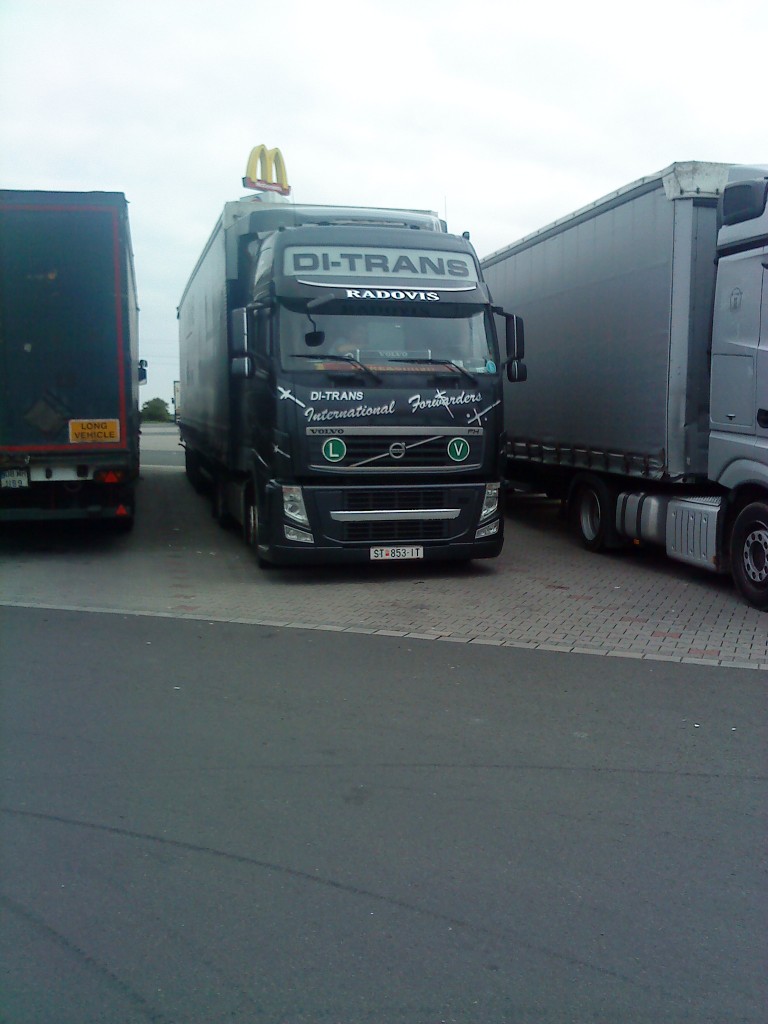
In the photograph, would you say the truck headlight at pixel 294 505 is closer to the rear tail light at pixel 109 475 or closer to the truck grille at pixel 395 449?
the truck grille at pixel 395 449

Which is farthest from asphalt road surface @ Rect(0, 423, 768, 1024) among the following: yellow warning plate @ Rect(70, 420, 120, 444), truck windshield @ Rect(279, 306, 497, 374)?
yellow warning plate @ Rect(70, 420, 120, 444)

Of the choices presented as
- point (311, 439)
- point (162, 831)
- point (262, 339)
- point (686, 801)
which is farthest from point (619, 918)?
point (262, 339)

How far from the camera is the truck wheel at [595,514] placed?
12016 millimetres

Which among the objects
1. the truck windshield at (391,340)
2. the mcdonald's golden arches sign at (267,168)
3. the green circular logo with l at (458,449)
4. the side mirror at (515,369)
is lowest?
the green circular logo with l at (458,449)

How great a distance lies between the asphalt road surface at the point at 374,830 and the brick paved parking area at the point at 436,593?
36 cm

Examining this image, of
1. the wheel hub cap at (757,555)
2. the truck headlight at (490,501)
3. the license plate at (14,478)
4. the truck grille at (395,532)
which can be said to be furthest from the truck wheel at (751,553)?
the license plate at (14,478)

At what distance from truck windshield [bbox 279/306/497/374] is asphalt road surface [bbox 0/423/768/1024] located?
3.00 m

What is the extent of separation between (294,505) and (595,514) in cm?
420

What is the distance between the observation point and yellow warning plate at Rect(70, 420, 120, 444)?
11523mm

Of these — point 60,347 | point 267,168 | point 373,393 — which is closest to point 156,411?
point 267,168

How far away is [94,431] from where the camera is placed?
11.6 metres

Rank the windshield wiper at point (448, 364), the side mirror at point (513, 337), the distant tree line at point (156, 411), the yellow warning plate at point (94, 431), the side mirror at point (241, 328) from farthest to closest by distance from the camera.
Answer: the distant tree line at point (156, 411)
the yellow warning plate at point (94, 431)
the side mirror at point (513, 337)
the side mirror at point (241, 328)
the windshield wiper at point (448, 364)

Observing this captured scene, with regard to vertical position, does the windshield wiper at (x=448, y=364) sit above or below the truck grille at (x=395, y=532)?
above

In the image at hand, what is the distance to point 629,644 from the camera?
795 cm
